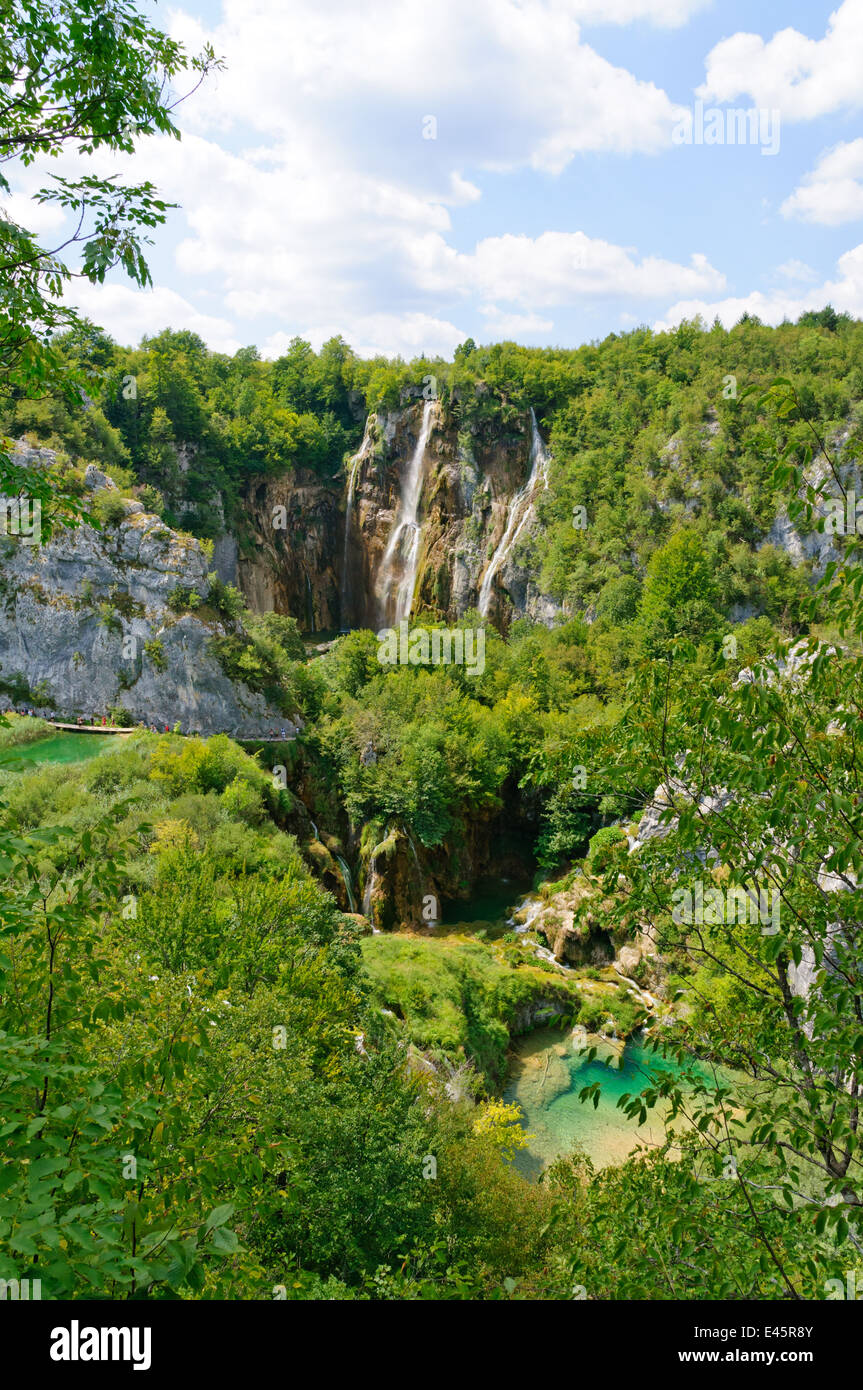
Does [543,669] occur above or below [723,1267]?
above

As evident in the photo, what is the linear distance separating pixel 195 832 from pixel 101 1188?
51.8 ft

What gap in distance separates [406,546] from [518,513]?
843 cm

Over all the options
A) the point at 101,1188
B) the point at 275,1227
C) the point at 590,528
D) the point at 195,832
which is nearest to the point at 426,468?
the point at 590,528

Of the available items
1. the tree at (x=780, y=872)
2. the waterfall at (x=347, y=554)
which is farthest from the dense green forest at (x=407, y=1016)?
the waterfall at (x=347, y=554)

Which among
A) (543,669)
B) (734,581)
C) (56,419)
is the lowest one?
(543,669)

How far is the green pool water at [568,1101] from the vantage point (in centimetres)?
1662

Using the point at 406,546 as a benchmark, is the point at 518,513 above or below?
above

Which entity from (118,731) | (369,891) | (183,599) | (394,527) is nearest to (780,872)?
(369,891)

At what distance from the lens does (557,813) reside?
30344 mm

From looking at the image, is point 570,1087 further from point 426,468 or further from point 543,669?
point 426,468

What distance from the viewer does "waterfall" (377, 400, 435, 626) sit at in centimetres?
5100

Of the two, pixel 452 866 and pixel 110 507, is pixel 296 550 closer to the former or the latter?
pixel 110 507

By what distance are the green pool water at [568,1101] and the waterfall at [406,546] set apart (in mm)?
34144

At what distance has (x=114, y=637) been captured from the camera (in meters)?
29.6
